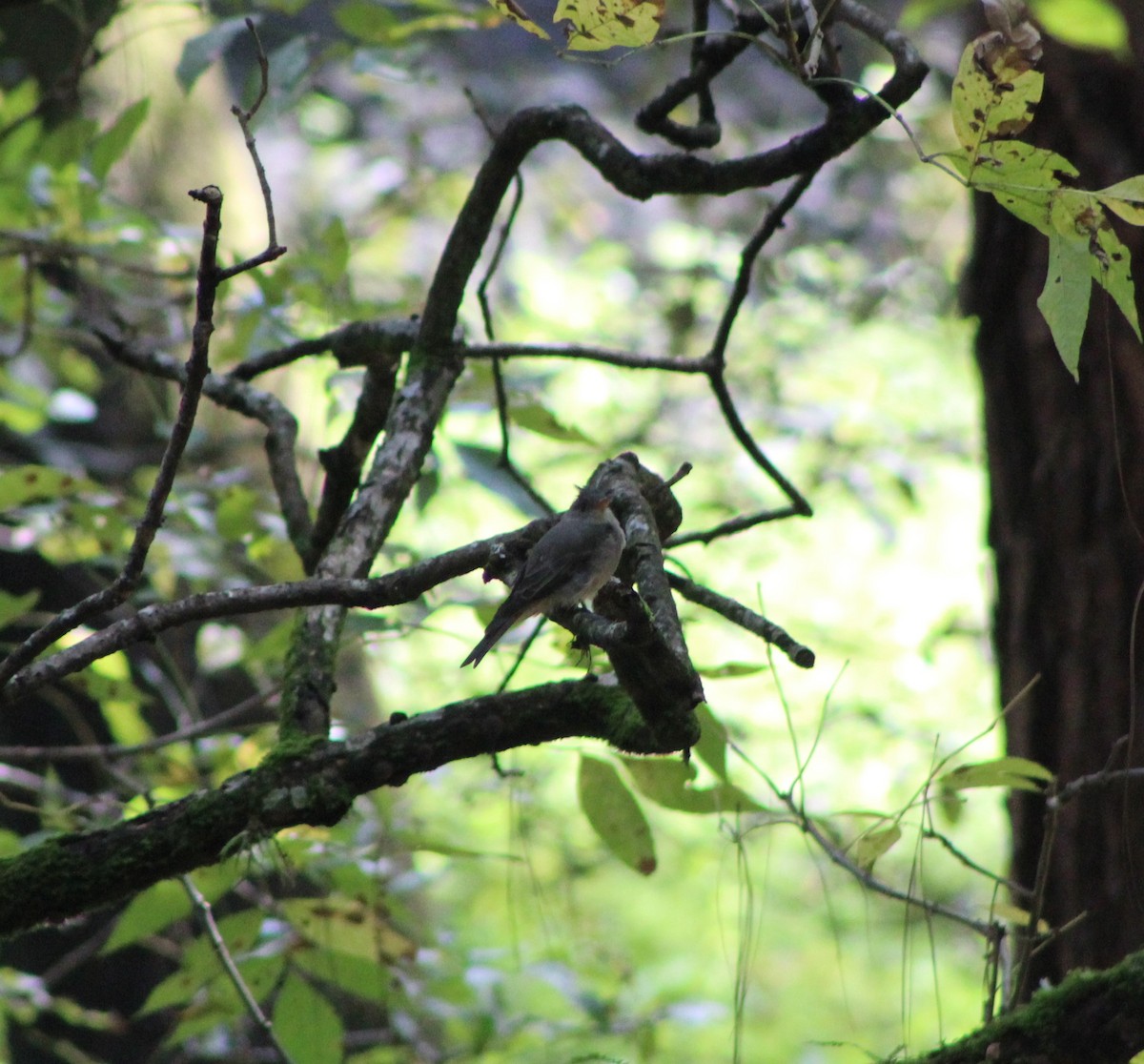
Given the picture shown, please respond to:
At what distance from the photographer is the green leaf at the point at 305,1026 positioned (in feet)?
7.23

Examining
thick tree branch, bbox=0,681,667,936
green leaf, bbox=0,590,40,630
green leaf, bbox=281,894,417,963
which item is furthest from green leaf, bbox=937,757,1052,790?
green leaf, bbox=0,590,40,630

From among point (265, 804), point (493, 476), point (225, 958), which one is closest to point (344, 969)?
point (225, 958)

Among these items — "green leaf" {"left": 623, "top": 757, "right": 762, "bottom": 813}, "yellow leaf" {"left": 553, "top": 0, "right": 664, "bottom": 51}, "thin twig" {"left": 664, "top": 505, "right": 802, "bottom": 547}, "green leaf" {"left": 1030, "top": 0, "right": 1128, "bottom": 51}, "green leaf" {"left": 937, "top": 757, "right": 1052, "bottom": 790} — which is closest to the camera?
"green leaf" {"left": 1030, "top": 0, "right": 1128, "bottom": 51}

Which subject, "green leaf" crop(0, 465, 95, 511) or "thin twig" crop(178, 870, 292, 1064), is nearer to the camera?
"thin twig" crop(178, 870, 292, 1064)

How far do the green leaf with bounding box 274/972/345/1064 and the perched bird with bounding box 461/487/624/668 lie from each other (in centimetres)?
73

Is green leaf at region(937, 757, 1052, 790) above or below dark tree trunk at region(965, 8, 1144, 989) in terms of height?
below

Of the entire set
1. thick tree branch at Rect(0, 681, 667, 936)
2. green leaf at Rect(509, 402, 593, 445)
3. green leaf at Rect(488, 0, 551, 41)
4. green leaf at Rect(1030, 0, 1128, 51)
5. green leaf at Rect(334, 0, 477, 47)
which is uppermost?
green leaf at Rect(334, 0, 477, 47)

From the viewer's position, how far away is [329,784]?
1658 millimetres

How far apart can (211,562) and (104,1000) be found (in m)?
2.47

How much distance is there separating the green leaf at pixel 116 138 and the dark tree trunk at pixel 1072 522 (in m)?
2.12

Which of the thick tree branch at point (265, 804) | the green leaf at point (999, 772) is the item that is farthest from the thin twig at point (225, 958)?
the green leaf at point (999, 772)

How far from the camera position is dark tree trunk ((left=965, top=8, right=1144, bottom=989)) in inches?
105

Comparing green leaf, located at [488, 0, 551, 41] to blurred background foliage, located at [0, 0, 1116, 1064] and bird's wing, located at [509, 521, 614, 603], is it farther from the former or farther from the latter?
blurred background foliage, located at [0, 0, 1116, 1064]

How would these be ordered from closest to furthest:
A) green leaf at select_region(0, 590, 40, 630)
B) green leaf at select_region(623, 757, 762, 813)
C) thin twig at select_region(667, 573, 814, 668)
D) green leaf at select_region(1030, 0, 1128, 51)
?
green leaf at select_region(1030, 0, 1128, 51) < thin twig at select_region(667, 573, 814, 668) < green leaf at select_region(623, 757, 762, 813) < green leaf at select_region(0, 590, 40, 630)
